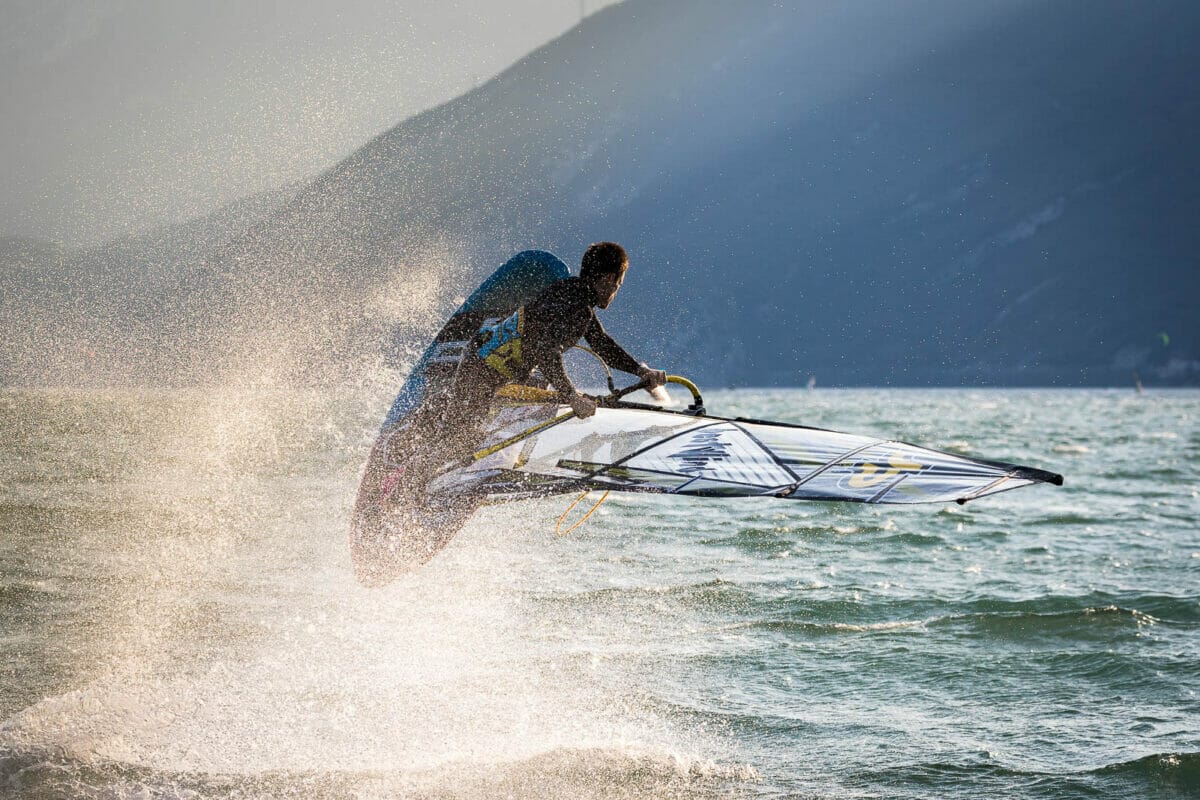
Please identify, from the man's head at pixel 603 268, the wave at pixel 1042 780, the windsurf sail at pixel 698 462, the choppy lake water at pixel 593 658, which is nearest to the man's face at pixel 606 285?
the man's head at pixel 603 268

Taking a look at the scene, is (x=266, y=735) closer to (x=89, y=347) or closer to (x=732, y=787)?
(x=732, y=787)

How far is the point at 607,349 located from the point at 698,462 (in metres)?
A: 1.00

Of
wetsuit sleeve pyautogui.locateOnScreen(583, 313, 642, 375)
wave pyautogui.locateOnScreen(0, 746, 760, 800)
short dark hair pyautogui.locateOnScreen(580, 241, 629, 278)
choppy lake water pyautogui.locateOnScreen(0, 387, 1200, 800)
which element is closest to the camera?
wave pyautogui.locateOnScreen(0, 746, 760, 800)

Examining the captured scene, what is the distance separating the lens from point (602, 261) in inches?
236

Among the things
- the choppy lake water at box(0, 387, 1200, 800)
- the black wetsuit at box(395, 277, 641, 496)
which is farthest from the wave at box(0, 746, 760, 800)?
the black wetsuit at box(395, 277, 641, 496)

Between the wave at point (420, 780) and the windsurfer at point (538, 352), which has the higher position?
the windsurfer at point (538, 352)

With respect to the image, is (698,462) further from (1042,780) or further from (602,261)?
(1042,780)

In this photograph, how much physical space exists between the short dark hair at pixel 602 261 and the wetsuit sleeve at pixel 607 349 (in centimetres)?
52

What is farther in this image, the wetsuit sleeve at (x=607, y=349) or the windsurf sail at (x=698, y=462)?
the wetsuit sleeve at (x=607, y=349)

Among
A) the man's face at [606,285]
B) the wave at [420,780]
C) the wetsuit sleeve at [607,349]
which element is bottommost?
the wave at [420,780]

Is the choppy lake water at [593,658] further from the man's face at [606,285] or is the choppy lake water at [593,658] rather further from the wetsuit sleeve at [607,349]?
the man's face at [606,285]

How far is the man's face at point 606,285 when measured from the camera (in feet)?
19.7

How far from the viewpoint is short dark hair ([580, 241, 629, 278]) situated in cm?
600

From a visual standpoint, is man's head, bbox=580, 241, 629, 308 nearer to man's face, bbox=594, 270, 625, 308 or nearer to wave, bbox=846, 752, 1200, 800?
man's face, bbox=594, 270, 625, 308
